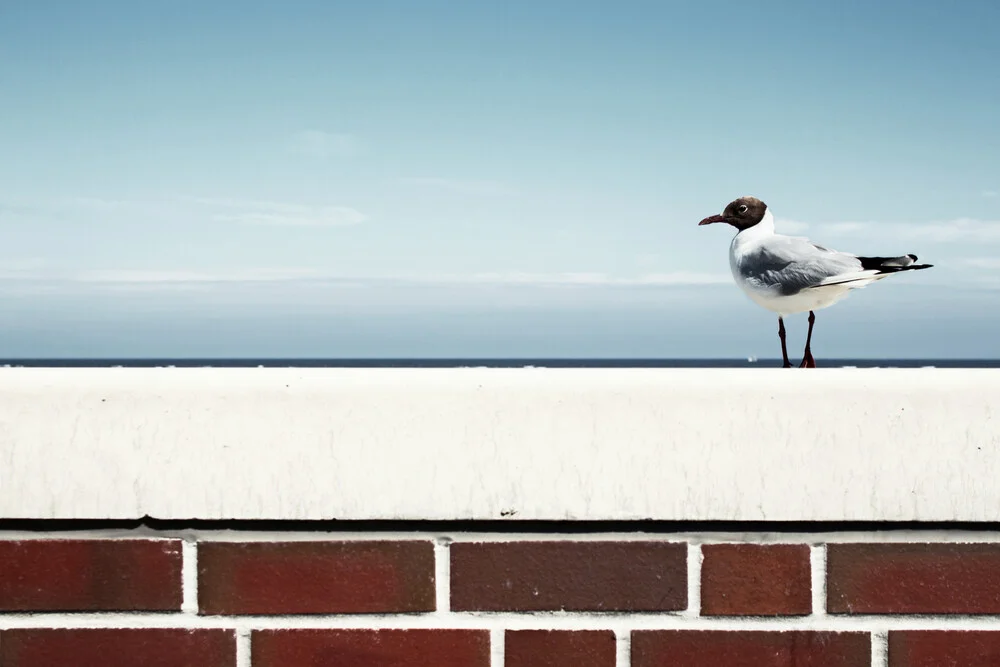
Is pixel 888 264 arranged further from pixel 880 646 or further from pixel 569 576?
pixel 569 576

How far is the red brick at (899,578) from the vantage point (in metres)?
1.05

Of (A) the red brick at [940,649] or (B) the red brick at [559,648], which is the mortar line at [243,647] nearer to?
(B) the red brick at [559,648]

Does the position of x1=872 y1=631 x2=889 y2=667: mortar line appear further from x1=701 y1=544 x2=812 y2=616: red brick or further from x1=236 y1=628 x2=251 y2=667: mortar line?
x1=236 y1=628 x2=251 y2=667: mortar line

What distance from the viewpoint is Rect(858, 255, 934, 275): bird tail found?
3.85m

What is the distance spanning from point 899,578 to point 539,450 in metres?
0.44

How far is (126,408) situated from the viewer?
1.04 metres

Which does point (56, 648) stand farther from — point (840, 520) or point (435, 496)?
point (840, 520)

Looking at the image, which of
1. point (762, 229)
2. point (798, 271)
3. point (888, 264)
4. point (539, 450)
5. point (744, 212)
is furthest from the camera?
point (744, 212)

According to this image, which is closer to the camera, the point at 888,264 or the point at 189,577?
the point at 189,577

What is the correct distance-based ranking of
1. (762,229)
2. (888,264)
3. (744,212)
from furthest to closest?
(744,212), (762,229), (888,264)

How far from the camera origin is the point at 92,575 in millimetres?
1042

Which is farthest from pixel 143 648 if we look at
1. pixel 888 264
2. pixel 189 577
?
pixel 888 264

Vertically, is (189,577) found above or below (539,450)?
A: below

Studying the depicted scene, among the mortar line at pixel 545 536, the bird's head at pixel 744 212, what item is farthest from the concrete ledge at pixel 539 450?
the bird's head at pixel 744 212
